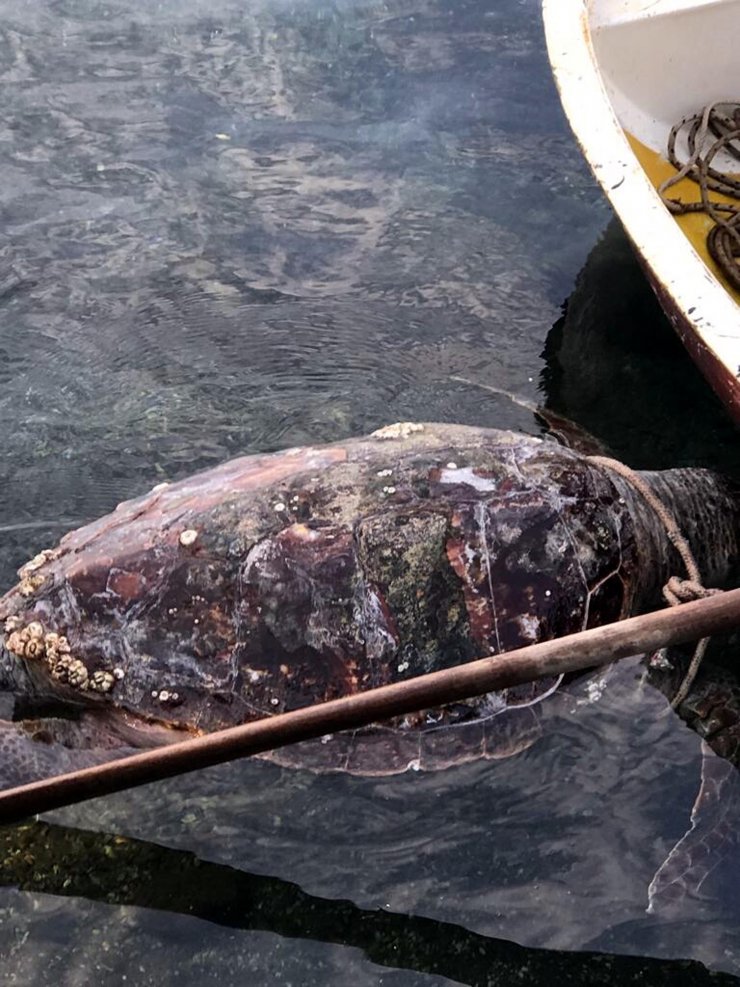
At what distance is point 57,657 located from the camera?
2480 millimetres

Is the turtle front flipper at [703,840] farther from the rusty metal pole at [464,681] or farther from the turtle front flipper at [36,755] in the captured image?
the turtle front flipper at [36,755]

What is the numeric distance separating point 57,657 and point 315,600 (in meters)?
0.68

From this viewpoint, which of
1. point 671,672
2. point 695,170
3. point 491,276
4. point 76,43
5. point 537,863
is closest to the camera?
point 537,863

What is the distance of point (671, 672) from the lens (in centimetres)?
273

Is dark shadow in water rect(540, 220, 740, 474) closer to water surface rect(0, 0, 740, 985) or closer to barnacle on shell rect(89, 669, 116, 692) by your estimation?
water surface rect(0, 0, 740, 985)

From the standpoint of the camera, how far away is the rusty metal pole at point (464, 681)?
1714mm

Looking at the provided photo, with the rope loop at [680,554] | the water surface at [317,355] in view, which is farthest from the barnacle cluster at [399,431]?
the water surface at [317,355]

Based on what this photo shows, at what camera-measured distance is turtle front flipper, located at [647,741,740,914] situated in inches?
92.2

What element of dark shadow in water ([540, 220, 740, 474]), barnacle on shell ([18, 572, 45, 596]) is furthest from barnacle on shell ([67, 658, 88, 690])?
dark shadow in water ([540, 220, 740, 474])

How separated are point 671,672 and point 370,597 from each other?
3.04 ft

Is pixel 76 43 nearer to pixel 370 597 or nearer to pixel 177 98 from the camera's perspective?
pixel 177 98

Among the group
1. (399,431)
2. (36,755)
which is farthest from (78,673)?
(399,431)

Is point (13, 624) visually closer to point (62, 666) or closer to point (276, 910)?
point (62, 666)

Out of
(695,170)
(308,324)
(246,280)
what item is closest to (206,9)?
(246,280)
